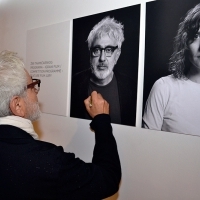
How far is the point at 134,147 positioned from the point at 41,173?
17.3 inches

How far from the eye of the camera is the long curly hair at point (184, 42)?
834mm

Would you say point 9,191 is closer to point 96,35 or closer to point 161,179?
point 161,179

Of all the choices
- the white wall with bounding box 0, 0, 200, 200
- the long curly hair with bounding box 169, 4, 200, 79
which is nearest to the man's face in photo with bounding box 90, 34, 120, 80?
the white wall with bounding box 0, 0, 200, 200

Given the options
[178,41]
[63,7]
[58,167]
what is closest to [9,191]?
[58,167]

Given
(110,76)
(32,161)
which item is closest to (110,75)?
(110,76)

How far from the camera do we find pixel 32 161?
776 mm

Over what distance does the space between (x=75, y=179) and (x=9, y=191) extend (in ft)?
0.74

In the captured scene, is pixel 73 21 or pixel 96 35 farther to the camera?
pixel 73 21

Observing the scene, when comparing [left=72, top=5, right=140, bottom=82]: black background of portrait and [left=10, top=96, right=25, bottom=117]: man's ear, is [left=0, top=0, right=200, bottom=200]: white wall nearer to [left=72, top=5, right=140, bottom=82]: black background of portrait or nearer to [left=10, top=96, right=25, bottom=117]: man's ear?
[left=72, top=5, right=140, bottom=82]: black background of portrait

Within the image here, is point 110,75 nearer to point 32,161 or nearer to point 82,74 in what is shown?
point 82,74

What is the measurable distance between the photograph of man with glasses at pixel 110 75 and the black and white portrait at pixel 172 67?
90mm

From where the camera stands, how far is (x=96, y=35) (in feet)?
3.72

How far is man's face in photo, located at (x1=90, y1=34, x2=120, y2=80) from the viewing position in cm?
107

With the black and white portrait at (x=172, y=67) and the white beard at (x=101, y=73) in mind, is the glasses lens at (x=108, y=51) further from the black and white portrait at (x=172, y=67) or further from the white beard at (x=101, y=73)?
the black and white portrait at (x=172, y=67)
